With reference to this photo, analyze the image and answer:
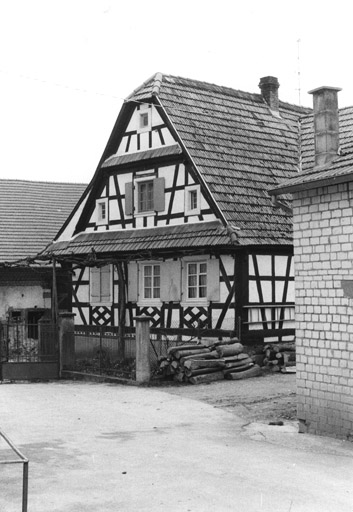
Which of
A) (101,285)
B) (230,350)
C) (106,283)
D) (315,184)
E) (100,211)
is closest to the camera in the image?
(315,184)

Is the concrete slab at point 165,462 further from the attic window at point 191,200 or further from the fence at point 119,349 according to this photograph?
the attic window at point 191,200

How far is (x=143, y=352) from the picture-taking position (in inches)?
741

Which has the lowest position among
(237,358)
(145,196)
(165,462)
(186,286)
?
(165,462)

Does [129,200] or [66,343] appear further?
[129,200]

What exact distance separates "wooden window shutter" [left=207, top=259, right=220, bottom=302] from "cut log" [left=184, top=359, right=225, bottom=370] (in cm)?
277

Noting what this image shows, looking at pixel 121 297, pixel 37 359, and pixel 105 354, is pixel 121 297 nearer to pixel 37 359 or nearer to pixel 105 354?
pixel 105 354

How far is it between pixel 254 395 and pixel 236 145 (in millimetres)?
Answer: 9925

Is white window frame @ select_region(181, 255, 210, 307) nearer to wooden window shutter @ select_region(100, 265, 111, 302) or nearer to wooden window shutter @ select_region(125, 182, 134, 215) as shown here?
wooden window shutter @ select_region(125, 182, 134, 215)

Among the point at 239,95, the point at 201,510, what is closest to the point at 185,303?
the point at 239,95

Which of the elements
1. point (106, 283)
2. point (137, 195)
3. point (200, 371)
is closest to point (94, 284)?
point (106, 283)

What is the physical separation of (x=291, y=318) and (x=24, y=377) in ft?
24.4

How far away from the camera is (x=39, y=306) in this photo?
99.0 ft

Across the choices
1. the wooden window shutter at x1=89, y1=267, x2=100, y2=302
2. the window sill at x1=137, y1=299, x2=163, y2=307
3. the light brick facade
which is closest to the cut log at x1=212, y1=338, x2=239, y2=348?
the window sill at x1=137, y1=299, x2=163, y2=307

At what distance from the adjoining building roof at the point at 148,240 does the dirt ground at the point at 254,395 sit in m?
3.83
